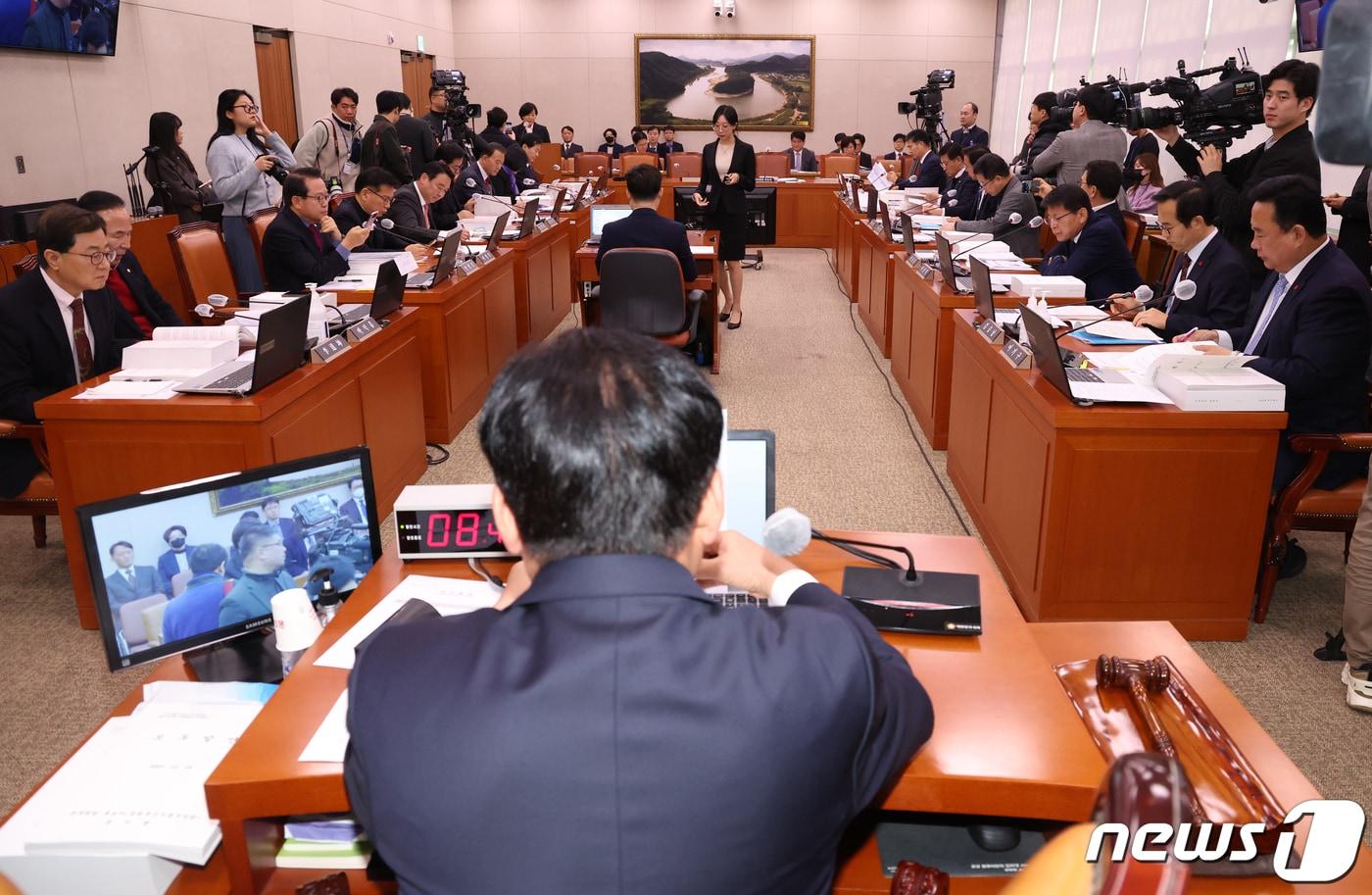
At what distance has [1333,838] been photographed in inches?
47.5

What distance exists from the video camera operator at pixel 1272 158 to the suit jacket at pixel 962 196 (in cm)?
236

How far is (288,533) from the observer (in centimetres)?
174

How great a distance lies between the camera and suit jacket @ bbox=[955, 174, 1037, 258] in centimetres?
545

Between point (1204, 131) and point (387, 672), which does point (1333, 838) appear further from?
point (1204, 131)

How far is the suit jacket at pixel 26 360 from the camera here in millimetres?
2994

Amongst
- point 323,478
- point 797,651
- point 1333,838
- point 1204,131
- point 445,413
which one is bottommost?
point 445,413

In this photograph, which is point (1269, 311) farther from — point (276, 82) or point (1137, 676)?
point (276, 82)

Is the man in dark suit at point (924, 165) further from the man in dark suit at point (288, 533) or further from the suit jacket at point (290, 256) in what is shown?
the man in dark suit at point (288, 533)

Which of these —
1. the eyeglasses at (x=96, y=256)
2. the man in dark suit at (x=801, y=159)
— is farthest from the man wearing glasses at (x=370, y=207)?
the man in dark suit at (x=801, y=159)

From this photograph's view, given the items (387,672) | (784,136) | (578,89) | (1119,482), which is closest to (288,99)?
(578,89)

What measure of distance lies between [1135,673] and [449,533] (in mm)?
1163

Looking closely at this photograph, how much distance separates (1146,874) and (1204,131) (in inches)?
194

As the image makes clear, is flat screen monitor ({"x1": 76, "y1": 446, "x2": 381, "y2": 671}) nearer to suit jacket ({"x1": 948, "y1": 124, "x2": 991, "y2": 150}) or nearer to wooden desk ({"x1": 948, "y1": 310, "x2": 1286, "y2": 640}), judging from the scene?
wooden desk ({"x1": 948, "y1": 310, "x2": 1286, "y2": 640})

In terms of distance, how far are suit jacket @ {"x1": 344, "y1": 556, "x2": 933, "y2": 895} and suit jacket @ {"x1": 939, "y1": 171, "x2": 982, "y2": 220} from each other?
6401mm
